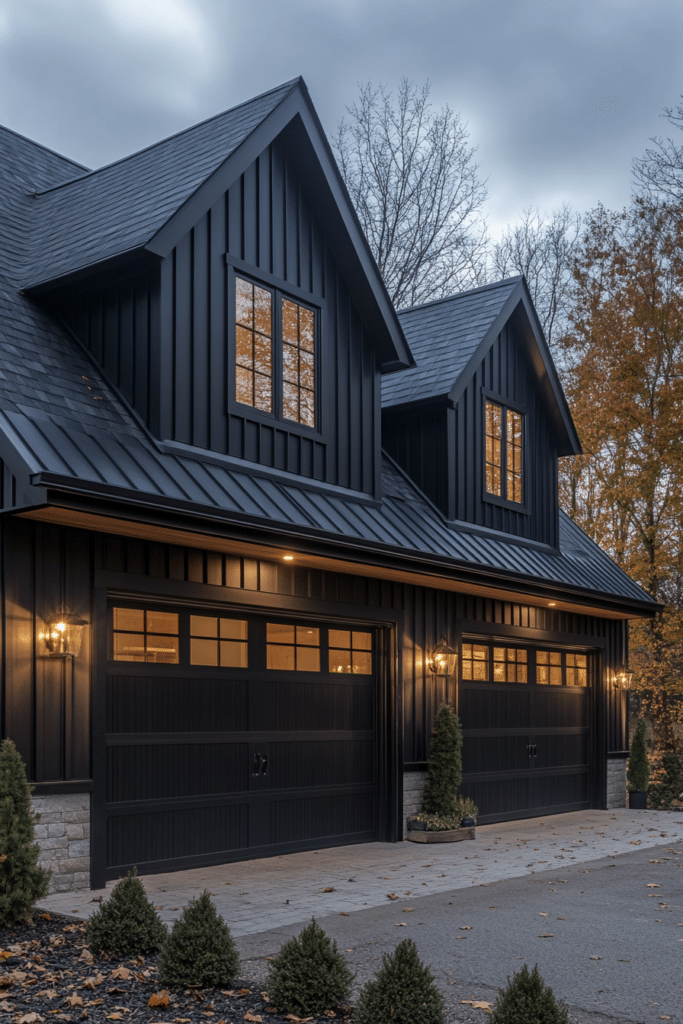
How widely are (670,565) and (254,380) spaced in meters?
11.3

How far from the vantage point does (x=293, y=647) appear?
11.6 meters

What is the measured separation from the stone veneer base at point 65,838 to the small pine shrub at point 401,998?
409 centimetres

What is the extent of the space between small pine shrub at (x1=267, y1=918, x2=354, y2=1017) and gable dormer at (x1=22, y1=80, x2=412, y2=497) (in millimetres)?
5471

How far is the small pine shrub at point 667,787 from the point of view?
17.6 m

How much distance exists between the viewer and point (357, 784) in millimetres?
12227

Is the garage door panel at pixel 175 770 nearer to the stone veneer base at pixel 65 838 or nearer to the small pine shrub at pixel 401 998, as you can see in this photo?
the stone veneer base at pixel 65 838

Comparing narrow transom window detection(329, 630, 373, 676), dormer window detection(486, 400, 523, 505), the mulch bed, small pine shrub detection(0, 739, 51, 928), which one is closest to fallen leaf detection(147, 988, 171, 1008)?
the mulch bed

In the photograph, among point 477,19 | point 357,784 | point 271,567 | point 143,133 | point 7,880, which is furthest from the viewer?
point 143,133

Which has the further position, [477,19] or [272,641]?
[477,19]

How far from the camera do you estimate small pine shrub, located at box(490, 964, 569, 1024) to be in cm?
473

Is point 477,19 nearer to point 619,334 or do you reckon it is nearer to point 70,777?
point 619,334

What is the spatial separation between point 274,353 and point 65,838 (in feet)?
18.3

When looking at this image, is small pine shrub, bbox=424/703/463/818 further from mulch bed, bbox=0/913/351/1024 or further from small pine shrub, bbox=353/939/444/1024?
small pine shrub, bbox=353/939/444/1024

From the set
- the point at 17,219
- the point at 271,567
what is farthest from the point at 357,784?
the point at 17,219
